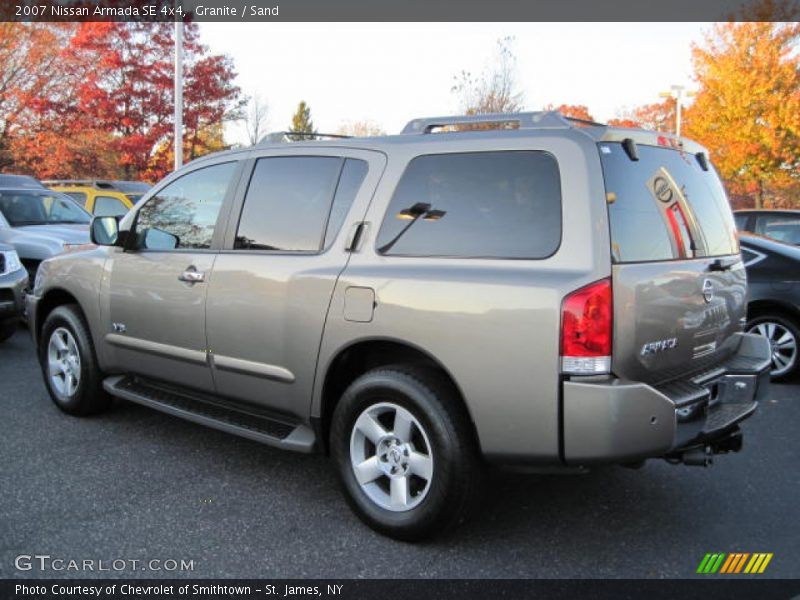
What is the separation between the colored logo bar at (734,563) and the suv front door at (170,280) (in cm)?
273

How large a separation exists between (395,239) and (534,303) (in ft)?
2.79

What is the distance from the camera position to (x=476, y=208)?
3.20 meters

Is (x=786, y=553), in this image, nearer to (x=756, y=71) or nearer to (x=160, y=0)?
(x=756, y=71)

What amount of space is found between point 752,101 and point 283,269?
23035 millimetres

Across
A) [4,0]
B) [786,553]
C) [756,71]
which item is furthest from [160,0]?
[786,553]

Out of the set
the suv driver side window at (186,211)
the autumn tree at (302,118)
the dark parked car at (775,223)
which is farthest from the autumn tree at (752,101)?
the autumn tree at (302,118)

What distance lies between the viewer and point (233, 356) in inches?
155

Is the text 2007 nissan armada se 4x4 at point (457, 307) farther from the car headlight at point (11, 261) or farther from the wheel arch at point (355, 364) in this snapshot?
the car headlight at point (11, 261)

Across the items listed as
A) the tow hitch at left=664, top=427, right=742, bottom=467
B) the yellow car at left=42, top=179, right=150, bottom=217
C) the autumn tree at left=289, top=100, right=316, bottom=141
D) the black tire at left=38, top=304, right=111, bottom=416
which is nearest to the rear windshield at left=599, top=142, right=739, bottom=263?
the tow hitch at left=664, top=427, right=742, bottom=467

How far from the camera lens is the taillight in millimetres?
2787

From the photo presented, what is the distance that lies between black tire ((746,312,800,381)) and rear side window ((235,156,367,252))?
463cm

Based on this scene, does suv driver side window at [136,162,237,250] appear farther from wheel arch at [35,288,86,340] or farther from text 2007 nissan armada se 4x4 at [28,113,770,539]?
wheel arch at [35,288,86,340]

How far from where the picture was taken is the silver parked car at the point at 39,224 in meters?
9.15
